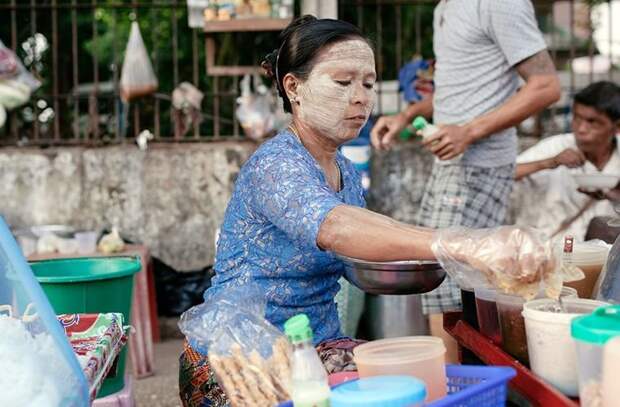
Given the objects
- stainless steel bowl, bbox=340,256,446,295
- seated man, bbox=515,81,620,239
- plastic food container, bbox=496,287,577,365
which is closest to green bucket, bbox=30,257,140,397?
stainless steel bowl, bbox=340,256,446,295

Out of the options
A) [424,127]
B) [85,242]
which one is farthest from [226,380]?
[85,242]

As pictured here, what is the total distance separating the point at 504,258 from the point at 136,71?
4.23 m

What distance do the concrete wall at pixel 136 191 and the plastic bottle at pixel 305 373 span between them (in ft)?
13.0

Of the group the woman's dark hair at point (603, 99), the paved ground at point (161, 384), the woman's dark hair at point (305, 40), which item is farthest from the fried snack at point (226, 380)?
the woman's dark hair at point (603, 99)

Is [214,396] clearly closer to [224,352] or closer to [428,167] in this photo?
[224,352]

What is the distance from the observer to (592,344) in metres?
1.58

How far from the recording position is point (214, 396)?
223 centimetres

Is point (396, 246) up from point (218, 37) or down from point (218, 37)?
down

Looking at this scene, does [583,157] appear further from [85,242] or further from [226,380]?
[226,380]

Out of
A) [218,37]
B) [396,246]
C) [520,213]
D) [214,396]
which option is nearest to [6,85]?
[218,37]

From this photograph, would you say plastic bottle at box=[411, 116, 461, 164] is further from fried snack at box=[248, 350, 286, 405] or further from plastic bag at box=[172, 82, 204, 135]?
plastic bag at box=[172, 82, 204, 135]

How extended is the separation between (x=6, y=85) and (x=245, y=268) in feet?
11.6

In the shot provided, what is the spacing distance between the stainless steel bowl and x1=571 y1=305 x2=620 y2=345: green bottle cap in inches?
22.8

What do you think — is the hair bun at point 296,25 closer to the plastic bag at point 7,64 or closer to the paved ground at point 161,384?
the paved ground at point 161,384
